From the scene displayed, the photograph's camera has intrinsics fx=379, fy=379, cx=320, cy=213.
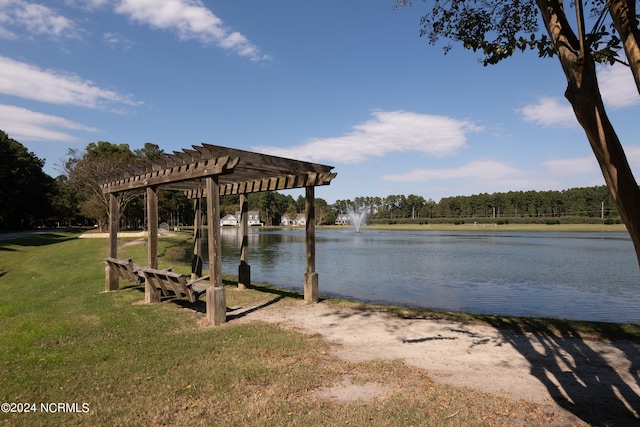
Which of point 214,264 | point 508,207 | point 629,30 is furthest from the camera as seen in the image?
point 508,207

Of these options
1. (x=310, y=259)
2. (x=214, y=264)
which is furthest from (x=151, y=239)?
(x=310, y=259)

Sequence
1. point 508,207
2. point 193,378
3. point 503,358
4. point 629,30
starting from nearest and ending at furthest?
1. point 629,30
2. point 193,378
3. point 503,358
4. point 508,207

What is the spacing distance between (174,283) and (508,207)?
421 ft

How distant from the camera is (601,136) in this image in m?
2.57

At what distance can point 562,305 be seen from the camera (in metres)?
11.6

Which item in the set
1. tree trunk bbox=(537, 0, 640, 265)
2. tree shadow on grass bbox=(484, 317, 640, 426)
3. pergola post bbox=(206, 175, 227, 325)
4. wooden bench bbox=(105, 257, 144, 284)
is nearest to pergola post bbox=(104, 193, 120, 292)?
wooden bench bbox=(105, 257, 144, 284)

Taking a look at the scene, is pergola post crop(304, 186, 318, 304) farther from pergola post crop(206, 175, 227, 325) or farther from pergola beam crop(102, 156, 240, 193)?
pergola beam crop(102, 156, 240, 193)

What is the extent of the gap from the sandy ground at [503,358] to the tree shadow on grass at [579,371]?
11mm

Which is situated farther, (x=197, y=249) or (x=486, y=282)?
(x=486, y=282)

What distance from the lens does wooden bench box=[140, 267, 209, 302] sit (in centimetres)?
775

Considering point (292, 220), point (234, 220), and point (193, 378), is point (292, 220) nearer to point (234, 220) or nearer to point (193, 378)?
point (234, 220)

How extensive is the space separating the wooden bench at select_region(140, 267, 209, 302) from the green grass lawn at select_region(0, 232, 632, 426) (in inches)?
20.5

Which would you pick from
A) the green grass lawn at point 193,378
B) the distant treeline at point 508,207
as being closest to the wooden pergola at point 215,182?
the green grass lawn at point 193,378

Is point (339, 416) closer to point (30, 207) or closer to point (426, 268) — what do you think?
point (426, 268)
